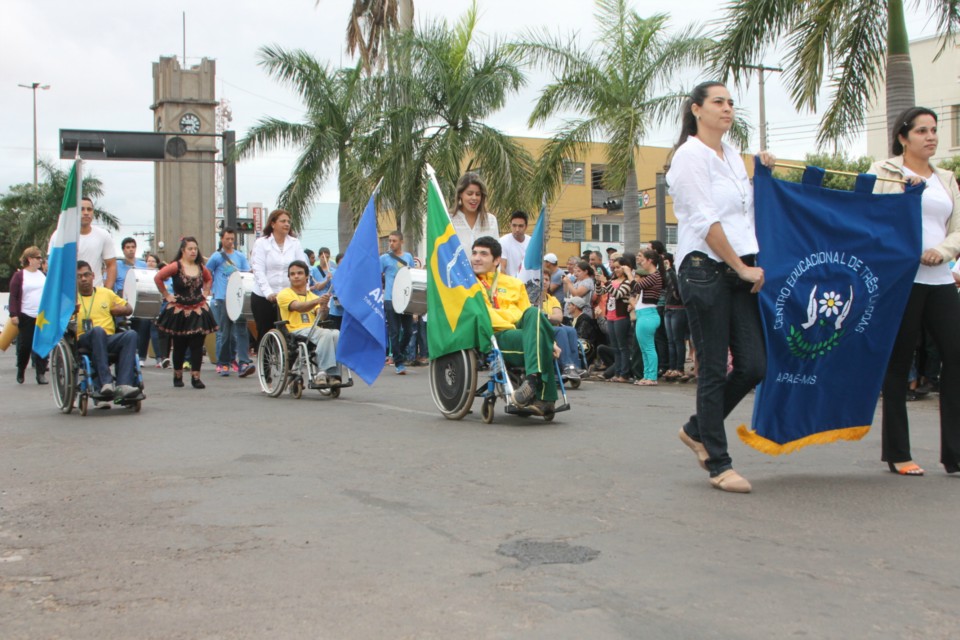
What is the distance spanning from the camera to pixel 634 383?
48.2 feet

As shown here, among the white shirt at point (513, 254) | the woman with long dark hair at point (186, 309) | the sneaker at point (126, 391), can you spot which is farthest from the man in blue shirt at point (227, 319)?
the white shirt at point (513, 254)

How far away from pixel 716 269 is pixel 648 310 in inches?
343

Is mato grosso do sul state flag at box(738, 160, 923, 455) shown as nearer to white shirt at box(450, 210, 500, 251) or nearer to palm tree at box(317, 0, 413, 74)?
white shirt at box(450, 210, 500, 251)

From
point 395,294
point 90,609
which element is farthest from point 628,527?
point 395,294

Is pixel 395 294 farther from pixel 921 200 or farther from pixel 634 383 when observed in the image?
pixel 921 200

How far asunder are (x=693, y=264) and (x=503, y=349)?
3539 millimetres

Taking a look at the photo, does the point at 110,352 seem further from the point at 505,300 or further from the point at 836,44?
the point at 836,44

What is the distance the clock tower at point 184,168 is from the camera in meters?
78.7

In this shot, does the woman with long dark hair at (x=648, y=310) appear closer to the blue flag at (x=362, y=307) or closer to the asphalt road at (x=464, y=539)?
the blue flag at (x=362, y=307)

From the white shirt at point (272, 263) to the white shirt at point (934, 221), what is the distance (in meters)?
8.01

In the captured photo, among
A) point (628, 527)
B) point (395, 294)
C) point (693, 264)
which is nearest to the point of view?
point (628, 527)

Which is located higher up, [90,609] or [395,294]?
[395,294]

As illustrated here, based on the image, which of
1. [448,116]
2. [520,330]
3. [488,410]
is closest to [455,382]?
[488,410]

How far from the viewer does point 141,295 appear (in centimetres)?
1717
